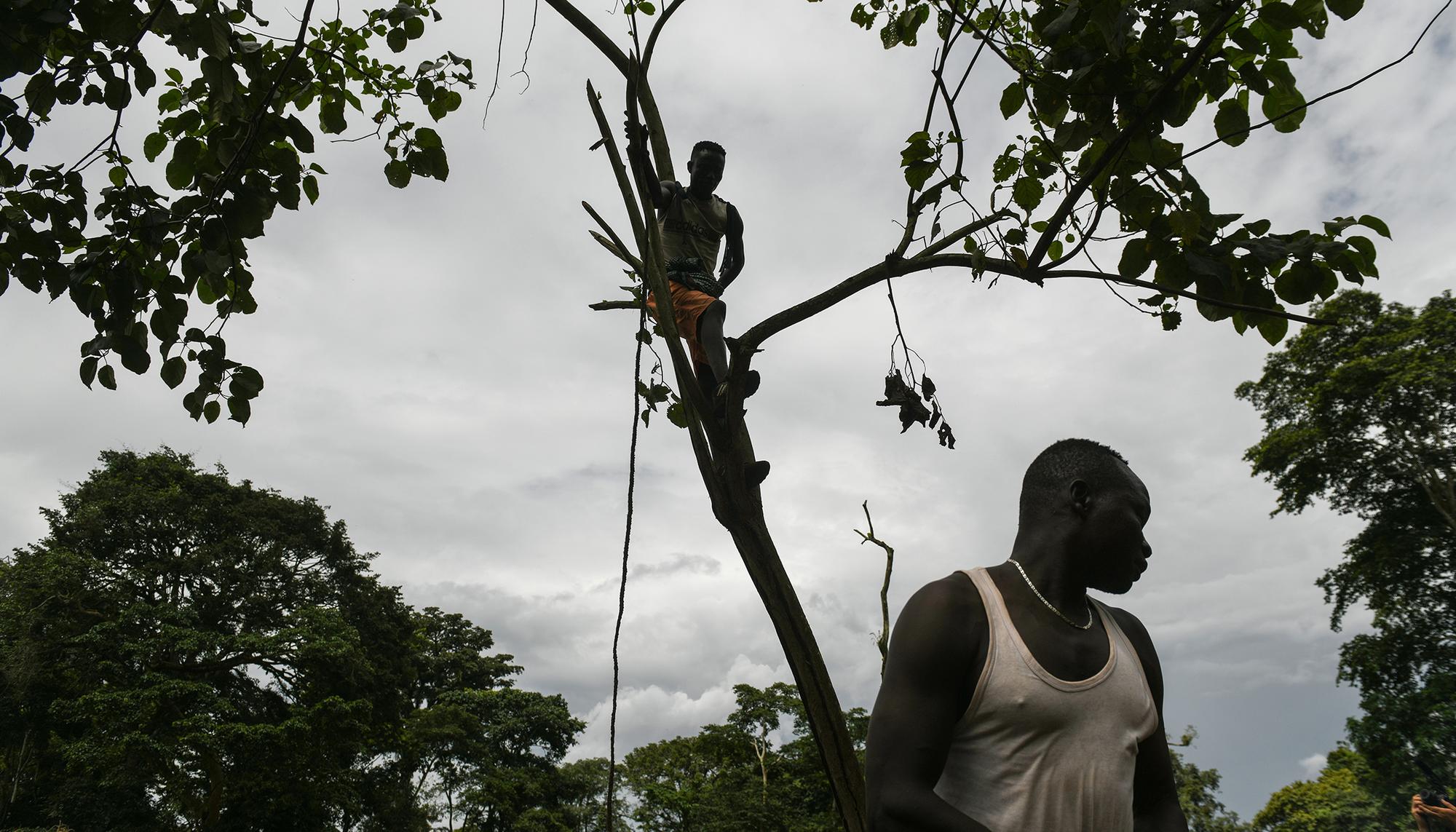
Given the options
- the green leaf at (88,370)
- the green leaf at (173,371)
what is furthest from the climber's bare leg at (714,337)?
the green leaf at (88,370)

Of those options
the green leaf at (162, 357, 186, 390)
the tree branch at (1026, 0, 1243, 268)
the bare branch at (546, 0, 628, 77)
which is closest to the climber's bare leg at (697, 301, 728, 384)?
the bare branch at (546, 0, 628, 77)

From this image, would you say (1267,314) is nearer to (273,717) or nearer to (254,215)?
(254,215)

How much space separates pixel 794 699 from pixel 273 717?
1322 cm

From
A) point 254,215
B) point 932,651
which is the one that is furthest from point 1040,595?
point 254,215

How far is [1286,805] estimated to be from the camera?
90.7ft

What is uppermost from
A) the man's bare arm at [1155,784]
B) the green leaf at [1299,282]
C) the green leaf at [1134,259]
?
the green leaf at [1134,259]

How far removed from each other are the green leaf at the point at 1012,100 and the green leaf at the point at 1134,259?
1.42 feet

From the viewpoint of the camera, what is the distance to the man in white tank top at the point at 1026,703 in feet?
4.31

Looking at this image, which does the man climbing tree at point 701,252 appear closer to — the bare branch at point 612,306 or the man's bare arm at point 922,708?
the bare branch at point 612,306

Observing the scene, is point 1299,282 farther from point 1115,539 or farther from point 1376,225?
point 1115,539

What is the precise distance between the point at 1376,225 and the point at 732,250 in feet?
6.07

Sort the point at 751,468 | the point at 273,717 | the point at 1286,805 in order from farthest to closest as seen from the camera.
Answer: the point at 1286,805, the point at 273,717, the point at 751,468

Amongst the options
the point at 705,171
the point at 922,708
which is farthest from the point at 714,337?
the point at 922,708

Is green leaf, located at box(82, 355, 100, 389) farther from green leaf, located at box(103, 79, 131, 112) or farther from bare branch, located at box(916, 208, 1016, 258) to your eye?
bare branch, located at box(916, 208, 1016, 258)
